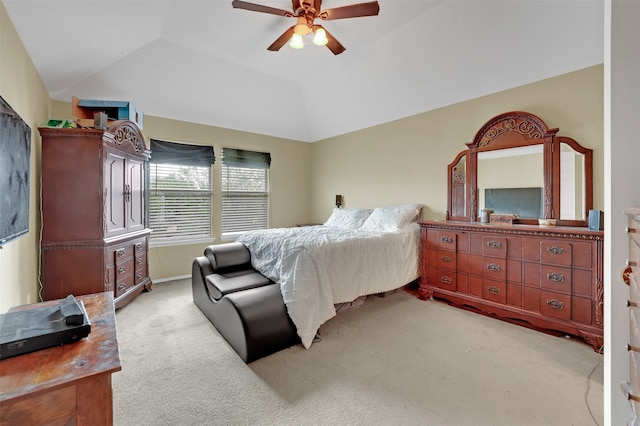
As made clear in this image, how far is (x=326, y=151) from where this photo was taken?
5660 millimetres

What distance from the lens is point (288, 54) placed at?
12.1 feet

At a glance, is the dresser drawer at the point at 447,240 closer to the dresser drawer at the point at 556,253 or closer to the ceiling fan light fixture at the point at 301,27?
the dresser drawer at the point at 556,253

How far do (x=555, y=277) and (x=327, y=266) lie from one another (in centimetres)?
208

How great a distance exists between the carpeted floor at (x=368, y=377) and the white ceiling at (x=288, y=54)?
8.96 feet

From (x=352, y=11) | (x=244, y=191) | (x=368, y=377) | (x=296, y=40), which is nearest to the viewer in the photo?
(x=368, y=377)

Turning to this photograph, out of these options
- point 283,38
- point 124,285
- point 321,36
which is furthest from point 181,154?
point 321,36

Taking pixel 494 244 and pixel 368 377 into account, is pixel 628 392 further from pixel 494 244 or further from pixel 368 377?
pixel 494 244

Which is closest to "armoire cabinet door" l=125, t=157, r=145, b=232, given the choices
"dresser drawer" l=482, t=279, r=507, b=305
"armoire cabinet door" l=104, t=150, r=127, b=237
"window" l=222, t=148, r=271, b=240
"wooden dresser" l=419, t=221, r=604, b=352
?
"armoire cabinet door" l=104, t=150, r=127, b=237

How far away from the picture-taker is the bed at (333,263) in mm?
2387

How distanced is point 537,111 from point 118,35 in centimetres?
446

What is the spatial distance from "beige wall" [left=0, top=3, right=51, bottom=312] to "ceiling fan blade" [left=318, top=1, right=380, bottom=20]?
7.58 ft

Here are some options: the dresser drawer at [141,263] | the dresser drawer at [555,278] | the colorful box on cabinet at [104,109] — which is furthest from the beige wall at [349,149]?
the dresser drawer at [555,278]

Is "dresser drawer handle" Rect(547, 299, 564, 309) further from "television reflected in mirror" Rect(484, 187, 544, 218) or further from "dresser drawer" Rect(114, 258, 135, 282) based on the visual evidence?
"dresser drawer" Rect(114, 258, 135, 282)

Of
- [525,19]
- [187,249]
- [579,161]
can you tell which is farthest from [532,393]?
[187,249]
